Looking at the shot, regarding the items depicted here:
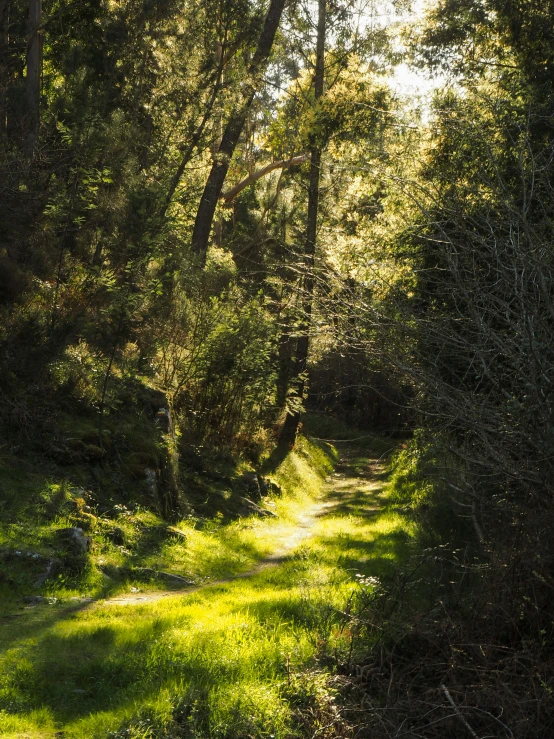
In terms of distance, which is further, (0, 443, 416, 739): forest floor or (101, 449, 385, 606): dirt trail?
(101, 449, 385, 606): dirt trail

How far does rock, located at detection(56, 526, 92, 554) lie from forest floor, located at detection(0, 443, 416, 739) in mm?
804

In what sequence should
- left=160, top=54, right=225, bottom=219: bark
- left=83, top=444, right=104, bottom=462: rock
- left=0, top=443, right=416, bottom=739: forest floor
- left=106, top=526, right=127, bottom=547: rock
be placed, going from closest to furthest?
left=0, top=443, right=416, bottom=739: forest floor, left=106, top=526, right=127, bottom=547: rock, left=83, top=444, right=104, bottom=462: rock, left=160, top=54, right=225, bottom=219: bark

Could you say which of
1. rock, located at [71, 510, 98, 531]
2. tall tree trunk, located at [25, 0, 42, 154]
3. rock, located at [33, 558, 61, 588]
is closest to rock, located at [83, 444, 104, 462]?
rock, located at [71, 510, 98, 531]

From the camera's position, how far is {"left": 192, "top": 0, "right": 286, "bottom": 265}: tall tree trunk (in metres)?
19.2

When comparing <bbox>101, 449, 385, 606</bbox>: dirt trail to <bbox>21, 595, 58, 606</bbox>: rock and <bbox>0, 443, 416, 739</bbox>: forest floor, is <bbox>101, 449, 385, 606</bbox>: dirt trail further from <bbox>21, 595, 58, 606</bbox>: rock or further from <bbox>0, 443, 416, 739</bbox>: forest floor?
<bbox>21, 595, 58, 606</bbox>: rock

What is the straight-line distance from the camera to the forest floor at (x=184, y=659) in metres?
5.25

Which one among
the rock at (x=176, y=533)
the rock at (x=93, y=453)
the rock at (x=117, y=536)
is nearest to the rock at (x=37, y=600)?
the rock at (x=117, y=536)

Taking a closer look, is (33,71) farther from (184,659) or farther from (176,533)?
(184,659)

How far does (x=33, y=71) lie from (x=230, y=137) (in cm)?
706

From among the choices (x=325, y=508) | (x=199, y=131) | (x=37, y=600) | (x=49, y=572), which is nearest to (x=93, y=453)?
(x=49, y=572)

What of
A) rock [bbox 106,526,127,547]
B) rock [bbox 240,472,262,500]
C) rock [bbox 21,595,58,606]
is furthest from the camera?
rock [bbox 240,472,262,500]

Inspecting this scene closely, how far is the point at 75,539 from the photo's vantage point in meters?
8.92

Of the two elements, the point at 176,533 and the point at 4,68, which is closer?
the point at 176,533

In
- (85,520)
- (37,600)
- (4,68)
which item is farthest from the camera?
(4,68)
